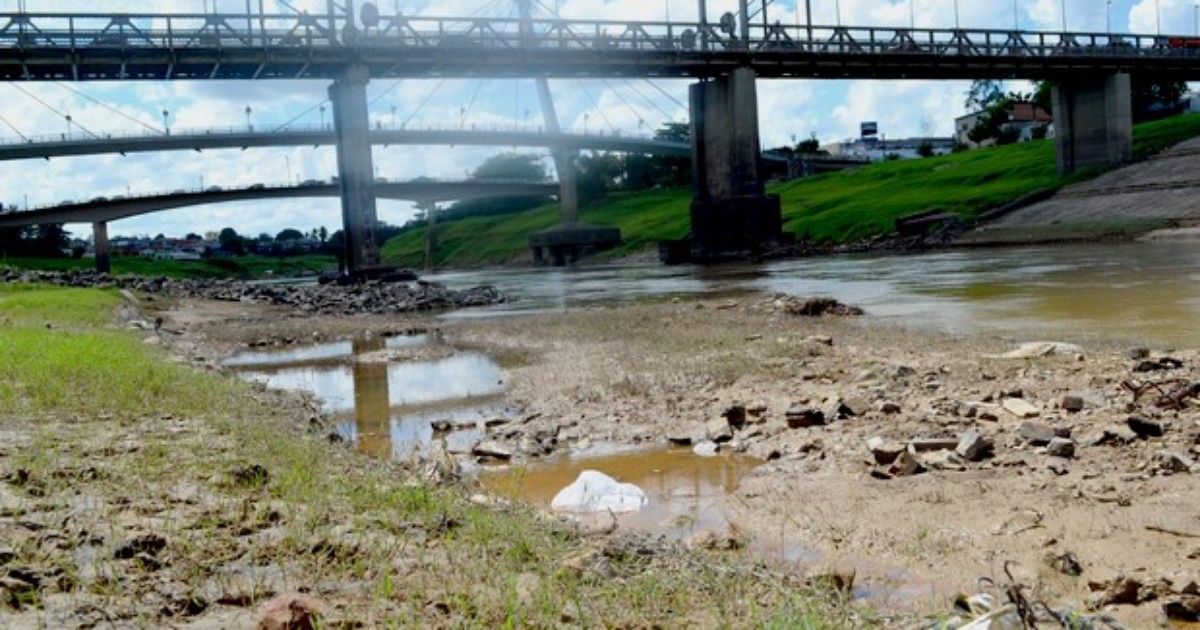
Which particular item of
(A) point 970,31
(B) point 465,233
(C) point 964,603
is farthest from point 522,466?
(B) point 465,233

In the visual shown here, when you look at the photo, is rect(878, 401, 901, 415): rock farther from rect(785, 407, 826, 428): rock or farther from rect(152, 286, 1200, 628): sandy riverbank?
rect(785, 407, 826, 428): rock

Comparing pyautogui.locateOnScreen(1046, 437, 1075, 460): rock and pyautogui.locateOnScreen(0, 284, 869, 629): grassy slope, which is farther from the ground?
pyautogui.locateOnScreen(0, 284, 869, 629): grassy slope

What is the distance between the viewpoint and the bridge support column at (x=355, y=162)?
6016 centimetres

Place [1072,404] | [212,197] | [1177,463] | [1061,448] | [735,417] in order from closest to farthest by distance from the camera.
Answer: [1177,463], [1061,448], [1072,404], [735,417], [212,197]

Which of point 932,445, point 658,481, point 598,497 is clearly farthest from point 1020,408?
point 598,497

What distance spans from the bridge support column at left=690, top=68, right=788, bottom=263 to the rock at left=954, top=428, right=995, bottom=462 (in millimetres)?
61734

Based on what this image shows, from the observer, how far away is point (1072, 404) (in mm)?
9844

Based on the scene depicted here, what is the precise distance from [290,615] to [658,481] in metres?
5.00

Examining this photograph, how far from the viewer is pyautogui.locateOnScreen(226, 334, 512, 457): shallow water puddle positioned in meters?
12.7

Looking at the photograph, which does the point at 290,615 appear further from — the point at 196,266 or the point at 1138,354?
the point at 196,266

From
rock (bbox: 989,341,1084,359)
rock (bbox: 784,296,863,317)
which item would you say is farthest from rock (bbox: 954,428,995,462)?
rock (bbox: 784,296,863,317)

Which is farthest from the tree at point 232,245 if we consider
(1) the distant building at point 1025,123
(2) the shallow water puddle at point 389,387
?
(2) the shallow water puddle at point 389,387

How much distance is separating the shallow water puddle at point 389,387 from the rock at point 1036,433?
5.51m

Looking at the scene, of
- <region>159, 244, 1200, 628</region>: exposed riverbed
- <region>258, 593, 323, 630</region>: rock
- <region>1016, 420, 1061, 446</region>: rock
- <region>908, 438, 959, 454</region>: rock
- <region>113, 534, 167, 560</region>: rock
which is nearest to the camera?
<region>258, 593, 323, 630</region>: rock
